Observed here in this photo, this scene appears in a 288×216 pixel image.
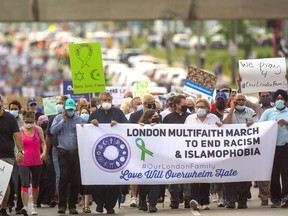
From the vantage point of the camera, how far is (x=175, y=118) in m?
21.6

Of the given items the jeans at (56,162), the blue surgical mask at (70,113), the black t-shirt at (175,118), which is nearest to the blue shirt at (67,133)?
the blue surgical mask at (70,113)

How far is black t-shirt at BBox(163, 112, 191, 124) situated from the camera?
21594mm

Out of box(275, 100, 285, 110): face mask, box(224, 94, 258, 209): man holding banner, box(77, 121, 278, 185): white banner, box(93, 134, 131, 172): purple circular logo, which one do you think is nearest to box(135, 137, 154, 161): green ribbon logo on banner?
box(77, 121, 278, 185): white banner

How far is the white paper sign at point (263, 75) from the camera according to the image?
23.3 metres

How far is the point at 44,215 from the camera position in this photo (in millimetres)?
21250

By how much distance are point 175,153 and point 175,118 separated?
863mm

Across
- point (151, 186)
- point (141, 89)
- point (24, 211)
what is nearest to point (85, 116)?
point (151, 186)

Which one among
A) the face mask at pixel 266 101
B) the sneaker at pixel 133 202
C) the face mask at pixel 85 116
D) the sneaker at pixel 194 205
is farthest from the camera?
the face mask at pixel 266 101

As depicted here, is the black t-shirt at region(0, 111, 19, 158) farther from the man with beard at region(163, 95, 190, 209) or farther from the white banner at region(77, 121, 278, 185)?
the man with beard at region(163, 95, 190, 209)

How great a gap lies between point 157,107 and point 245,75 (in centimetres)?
162

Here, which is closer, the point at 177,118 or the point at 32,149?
the point at 32,149

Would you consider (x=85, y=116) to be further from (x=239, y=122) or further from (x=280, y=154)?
(x=280, y=154)

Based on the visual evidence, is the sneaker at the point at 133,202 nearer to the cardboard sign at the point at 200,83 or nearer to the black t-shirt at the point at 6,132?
the black t-shirt at the point at 6,132

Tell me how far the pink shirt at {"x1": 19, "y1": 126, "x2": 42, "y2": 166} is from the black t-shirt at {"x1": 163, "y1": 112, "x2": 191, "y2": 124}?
6.56 feet
